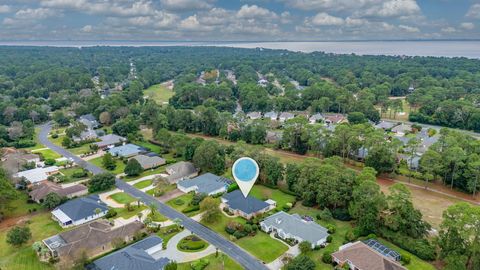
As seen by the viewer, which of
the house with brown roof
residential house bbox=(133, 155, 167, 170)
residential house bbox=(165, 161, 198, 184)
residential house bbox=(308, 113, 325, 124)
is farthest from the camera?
residential house bbox=(308, 113, 325, 124)

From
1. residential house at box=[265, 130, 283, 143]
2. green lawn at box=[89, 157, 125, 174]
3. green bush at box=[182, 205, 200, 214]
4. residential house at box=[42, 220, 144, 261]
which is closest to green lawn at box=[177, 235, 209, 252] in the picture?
residential house at box=[42, 220, 144, 261]

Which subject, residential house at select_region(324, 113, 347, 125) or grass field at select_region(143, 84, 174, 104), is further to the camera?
grass field at select_region(143, 84, 174, 104)

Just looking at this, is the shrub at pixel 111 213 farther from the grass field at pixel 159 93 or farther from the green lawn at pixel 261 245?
the grass field at pixel 159 93

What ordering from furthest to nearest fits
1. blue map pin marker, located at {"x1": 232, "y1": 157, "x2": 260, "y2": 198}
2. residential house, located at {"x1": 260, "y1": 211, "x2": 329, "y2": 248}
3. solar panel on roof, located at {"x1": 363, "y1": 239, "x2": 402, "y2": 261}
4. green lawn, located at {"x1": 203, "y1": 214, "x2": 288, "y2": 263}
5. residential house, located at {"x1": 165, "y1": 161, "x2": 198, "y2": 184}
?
1. residential house, located at {"x1": 165, "y1": 161, "x2": 198, "y2": 184}
2. blue map pin marker, located at {"x1": 232, "y1": 157, "x2": 260, "y2": 198}
3. residential house, located at {"x1": 260, "y1": 211, "x2": 329, "y2": 248}
4. green lawn, located at {"x1": 203, "y1": 214, "x2": 288, "y2": 263}
5. solar panel on roof, located at {"x1": 363, "y1": 239, "x2": 402, "y2": 261}

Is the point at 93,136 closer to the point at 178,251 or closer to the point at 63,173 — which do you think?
the point at 63,173

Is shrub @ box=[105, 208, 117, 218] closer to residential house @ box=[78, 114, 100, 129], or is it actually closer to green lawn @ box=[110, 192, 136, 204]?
green lawn @ box=[110, 192, 136, 204]

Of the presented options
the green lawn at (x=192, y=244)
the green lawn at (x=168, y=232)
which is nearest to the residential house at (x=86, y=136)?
the green lawn at (x=168, y=232)

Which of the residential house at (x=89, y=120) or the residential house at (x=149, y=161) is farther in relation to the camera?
the residential house at (x=89, y=120)
